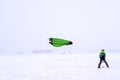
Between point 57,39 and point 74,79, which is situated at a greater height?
point 74,79

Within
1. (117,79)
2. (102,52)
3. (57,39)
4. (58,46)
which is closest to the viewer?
(58,46)

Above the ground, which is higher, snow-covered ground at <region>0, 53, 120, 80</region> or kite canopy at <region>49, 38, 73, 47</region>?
snow-covered ground at <region>0, 53, 120, 80</region>

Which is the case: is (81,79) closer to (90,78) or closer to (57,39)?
(90,78)

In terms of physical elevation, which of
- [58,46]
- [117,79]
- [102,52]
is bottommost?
[58,46]

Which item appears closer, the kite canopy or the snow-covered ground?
the kite canopy

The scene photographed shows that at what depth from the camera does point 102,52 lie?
66.0 ft

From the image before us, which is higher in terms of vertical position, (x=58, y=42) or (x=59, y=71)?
(x=59, y=71)

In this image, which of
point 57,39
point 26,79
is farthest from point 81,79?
point 57,39

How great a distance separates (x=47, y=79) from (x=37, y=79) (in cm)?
51

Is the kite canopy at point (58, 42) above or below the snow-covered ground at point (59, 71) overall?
below

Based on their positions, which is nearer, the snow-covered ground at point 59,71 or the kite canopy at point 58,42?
the kite canopy at point 58,42

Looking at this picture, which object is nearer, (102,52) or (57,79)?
(57,79)

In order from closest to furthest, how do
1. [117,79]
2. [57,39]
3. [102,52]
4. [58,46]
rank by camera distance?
[58,46] → [57,39] → [117,79] → [102,52]

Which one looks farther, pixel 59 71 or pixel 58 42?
pixel 59 71
